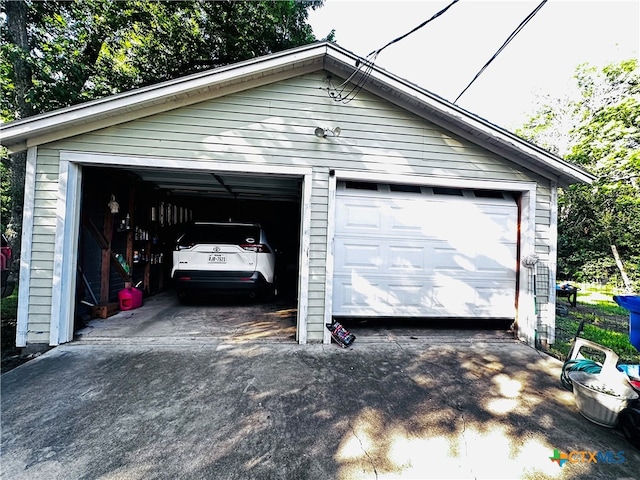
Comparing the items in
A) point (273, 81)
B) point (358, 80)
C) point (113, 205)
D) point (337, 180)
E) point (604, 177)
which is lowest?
point (113, 205)

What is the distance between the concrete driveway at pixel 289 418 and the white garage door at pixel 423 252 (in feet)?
3.08

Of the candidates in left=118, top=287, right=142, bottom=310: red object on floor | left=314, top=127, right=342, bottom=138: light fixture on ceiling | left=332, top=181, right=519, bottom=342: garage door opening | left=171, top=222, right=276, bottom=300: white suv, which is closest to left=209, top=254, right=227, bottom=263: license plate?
left=171, top=222, right=276, bottom=300: white suv

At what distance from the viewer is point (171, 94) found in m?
3.37

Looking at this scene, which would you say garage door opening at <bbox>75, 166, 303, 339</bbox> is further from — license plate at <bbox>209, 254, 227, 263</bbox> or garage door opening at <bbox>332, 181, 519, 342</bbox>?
garage door opening at <bbox>332, 181, 519, 342</bbox>

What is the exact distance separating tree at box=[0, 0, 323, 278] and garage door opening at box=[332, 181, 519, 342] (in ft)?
26.1

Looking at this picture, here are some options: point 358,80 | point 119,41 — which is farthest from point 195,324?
point 119,41

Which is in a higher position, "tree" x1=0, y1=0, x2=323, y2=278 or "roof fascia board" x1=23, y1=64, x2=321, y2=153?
"tree" x1=0, y1=0, x2=323, y2=278

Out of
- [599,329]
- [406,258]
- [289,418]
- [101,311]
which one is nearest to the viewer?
[289,418]

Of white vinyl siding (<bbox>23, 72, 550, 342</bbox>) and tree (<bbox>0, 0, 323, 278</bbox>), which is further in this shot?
tree (<bbox>0, 0, 323, 278</bbox>)

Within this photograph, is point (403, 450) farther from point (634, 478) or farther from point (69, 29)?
point (69, 29)

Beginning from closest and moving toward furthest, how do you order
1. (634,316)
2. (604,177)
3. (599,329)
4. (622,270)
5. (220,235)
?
(634,316) < (220,235) < (599,329) < (622,270) < (604,177)

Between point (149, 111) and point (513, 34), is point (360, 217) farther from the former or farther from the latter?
point (149, 111)

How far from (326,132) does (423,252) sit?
2339 millimetres

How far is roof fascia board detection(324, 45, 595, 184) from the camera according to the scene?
3635 millimetres
